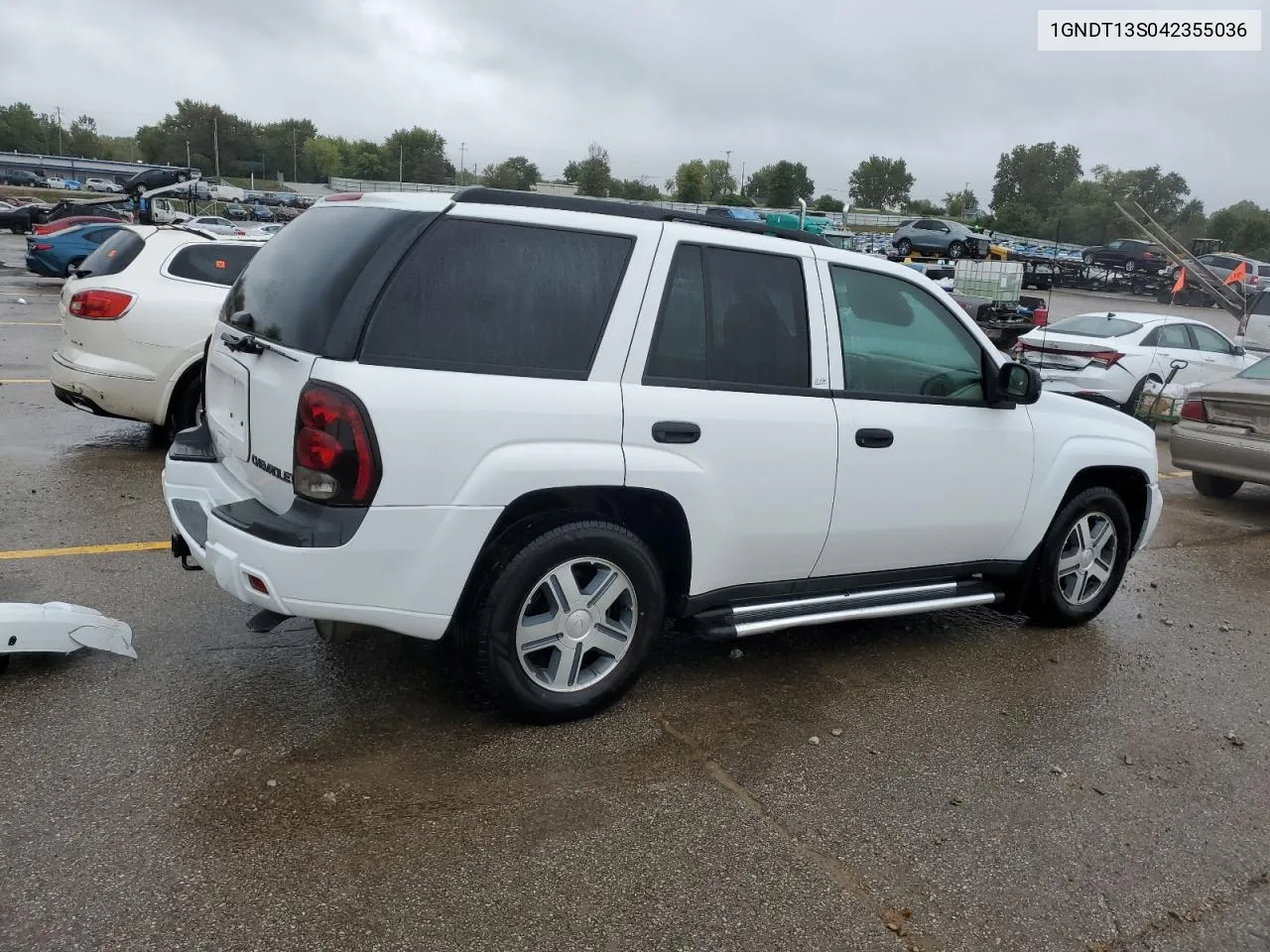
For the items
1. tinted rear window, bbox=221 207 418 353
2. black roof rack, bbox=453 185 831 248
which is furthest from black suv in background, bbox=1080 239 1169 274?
tinted rear window, bbox=221 207 418 353

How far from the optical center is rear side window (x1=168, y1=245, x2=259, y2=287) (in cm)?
774

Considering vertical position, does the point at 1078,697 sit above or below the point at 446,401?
below

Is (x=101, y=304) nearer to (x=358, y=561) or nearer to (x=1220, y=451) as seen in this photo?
(x=358, y=561)

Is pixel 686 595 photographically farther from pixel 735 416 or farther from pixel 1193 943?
pixel 1193 943

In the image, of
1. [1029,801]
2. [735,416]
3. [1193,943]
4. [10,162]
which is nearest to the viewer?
[1193,943]

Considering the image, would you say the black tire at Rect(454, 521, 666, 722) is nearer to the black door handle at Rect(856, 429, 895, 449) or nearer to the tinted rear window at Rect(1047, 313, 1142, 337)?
the black door handle at Rect(856, 429, 895, 449)

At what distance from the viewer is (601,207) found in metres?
3.84

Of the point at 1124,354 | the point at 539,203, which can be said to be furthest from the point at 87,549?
the point at 1124,354

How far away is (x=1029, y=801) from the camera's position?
3.62m

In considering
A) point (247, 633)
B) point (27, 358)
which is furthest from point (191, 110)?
point (247, 633)

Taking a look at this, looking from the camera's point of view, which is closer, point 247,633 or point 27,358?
point 247,633

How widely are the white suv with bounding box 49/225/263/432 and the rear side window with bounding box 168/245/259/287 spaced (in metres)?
0.02

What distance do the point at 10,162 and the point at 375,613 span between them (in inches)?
4344

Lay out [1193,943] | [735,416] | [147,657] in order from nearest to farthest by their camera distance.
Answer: [1193,943] → [735,416] → [147,657]
